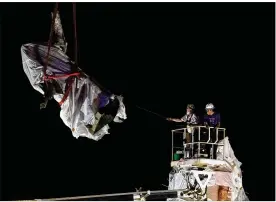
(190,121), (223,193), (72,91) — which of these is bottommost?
(223,193)

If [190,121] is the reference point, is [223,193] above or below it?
below

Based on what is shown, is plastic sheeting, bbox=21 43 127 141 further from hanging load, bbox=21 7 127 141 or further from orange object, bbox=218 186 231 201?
orange object, bbox=218 186 231 201

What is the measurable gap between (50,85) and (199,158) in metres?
3.73

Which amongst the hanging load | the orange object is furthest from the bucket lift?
the hanging load

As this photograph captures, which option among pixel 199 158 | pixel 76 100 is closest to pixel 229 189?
pixel 199 158

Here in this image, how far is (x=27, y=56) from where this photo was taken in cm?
1001

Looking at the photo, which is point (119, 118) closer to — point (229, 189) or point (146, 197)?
point (146, 197)

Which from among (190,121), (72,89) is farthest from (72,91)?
(190,121)

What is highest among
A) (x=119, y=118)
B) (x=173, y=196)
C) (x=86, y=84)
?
(x=86, y=84)

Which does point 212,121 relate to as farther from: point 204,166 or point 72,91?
point 72,91

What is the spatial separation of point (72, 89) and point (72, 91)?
4 cm

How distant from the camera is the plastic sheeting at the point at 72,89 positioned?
976 cm

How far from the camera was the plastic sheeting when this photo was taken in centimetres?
976

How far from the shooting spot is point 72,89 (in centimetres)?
985
